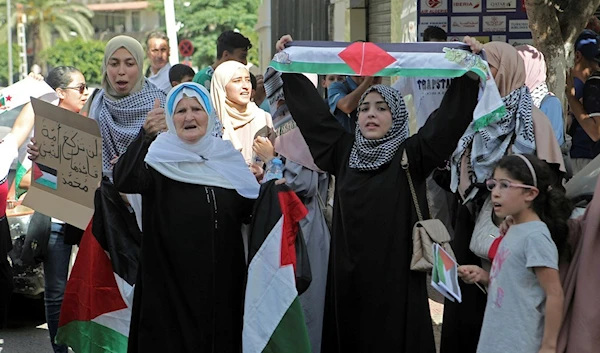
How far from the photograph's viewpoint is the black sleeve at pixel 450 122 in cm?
486

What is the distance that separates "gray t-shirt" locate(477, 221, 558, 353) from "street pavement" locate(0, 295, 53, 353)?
4.17 m

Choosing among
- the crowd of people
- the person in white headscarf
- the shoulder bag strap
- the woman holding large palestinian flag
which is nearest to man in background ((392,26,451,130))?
the crowd of people

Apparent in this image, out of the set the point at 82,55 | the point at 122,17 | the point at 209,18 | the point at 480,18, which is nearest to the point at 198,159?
the point at 480,18

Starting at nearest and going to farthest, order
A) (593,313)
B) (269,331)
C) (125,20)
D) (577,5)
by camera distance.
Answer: (593,313) < (269,331) < (577,5) < (125,20)

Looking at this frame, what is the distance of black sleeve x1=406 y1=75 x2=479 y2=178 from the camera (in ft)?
15.9

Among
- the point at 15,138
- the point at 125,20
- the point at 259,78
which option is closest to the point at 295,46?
the point at 15,138

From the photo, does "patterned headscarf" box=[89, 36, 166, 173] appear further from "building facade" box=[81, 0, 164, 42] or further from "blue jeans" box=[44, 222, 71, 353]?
"building facade" box=[81, 0, 164, 42]

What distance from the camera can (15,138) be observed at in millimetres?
6883

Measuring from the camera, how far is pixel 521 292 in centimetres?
431

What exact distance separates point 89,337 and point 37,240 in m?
0.93

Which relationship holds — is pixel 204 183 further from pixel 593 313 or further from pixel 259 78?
pixel 259 78

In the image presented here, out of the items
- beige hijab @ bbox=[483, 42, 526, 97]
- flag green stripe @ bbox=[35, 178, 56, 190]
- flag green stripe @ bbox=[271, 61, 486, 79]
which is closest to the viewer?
flag green stripe @ bbox=[271, 61, 486, 79]

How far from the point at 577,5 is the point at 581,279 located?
4069 millimetres

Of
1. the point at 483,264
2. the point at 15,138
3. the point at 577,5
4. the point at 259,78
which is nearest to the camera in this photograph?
the point at 483,264
